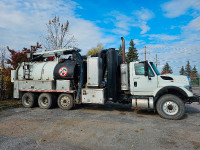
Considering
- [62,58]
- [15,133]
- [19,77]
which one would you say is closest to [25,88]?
[19,77]

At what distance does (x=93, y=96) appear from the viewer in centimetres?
710

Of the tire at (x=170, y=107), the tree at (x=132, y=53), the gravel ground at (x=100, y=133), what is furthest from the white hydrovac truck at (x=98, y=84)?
the tree at (x=132, y=53)

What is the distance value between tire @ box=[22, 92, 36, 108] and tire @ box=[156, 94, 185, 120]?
7285 millimetres

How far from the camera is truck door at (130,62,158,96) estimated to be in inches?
253

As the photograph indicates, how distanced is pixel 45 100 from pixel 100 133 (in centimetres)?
516

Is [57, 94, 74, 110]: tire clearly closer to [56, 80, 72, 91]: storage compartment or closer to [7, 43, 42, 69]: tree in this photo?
[56, 80, 72, 91]: storage compartment

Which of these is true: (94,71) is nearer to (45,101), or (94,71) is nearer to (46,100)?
(46,100)

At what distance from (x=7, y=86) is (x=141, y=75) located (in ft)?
33.8

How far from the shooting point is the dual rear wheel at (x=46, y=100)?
24.9 feet

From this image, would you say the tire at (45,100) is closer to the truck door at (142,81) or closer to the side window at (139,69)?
the truck door at (142,81)

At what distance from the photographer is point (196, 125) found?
5152mm

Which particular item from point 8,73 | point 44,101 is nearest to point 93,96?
point 44,101

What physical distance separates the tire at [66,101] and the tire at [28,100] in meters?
1.91

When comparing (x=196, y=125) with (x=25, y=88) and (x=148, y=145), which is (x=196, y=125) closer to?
(x=148, y=145)
